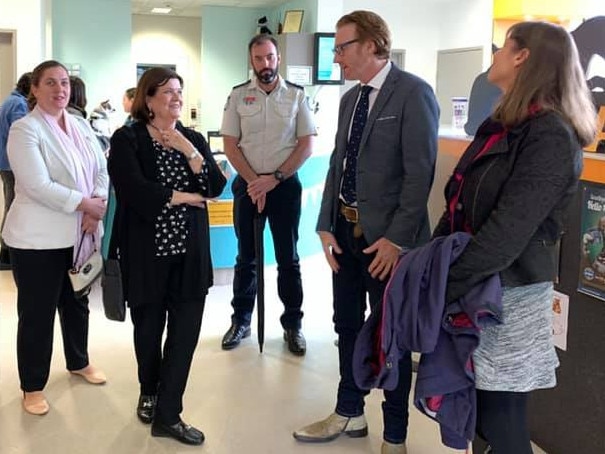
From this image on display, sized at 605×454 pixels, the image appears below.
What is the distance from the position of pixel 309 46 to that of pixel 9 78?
3019mm

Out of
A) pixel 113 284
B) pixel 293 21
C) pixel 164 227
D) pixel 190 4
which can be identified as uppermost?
pixel 190 4

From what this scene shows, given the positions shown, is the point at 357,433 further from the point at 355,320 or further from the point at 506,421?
the point at 506,421

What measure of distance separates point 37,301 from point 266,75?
1602mm

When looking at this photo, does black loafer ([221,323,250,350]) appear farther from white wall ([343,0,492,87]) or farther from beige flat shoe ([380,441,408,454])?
white wall ([343,0,492,87])

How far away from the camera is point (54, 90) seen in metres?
2.82

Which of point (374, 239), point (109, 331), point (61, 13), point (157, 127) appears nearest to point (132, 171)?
point (157, 127)

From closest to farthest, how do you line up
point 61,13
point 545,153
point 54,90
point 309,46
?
point 545,153 → point 54,90 → point 309,46 → point 61,13

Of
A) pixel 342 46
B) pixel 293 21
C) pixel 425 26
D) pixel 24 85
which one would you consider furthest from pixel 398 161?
pixel 425 26

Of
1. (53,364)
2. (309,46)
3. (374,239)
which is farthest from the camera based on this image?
(309,46)

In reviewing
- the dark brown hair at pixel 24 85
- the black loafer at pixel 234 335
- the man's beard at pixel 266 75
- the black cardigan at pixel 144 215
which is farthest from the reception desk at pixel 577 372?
the dark brown hair at pixel 24 85

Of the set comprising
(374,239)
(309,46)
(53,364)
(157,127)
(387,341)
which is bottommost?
(53,364)

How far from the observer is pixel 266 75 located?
11.8ft

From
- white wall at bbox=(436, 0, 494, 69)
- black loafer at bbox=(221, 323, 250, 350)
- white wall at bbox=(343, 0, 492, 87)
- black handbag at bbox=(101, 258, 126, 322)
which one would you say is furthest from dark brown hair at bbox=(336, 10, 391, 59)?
white wall at bbox=(343, 0, 492, 87)

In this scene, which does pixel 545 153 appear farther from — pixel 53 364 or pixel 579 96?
pixel 53 364
